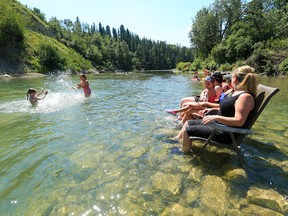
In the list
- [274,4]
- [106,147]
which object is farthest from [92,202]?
[274,4]

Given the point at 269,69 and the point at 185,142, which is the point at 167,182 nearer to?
the point at 185,142

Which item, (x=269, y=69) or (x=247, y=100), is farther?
(x=269, y=69)

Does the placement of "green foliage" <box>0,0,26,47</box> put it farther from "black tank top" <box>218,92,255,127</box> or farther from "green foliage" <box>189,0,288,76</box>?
"black tank top" <box>218,92,255,127</box>

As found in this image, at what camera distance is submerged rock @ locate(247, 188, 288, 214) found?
343cm

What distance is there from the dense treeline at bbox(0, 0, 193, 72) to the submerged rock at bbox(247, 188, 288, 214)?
53.6 metres

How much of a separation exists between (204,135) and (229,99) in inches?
36.7

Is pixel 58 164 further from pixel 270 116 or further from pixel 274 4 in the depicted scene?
pixel 274 4

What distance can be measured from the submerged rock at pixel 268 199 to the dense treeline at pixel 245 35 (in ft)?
112

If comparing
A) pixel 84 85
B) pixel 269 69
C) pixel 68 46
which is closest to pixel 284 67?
pixel 269 69

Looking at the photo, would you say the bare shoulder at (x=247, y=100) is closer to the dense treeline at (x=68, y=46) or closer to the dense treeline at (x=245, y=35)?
the dense treeline at (x=245, y=35)

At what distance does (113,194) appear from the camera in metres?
3.82

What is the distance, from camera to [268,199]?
11.8ft

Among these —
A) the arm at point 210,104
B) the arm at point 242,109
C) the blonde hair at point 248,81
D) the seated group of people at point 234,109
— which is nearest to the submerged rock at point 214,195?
the seated group of people at point 234,109

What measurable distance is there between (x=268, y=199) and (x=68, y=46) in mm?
108481
